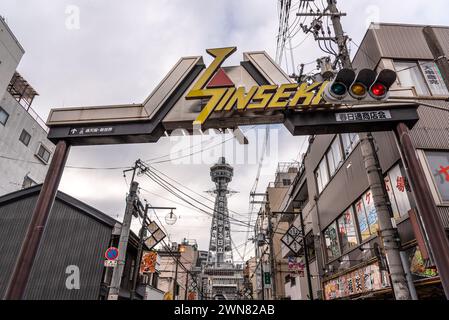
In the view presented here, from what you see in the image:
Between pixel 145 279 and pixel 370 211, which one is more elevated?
pixel 370 211

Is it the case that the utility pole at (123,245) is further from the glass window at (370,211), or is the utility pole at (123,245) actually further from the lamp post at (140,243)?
the glass window at (370,211)

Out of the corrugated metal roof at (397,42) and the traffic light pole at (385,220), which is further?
the corrugated metal roof at (397,42)

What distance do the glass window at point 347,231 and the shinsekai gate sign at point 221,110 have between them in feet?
27.4

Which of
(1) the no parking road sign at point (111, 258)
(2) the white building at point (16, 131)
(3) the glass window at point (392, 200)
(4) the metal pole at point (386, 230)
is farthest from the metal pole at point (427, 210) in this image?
(2) the white building at point (16, 131)

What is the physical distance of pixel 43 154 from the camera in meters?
31.1

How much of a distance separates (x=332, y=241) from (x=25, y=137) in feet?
103

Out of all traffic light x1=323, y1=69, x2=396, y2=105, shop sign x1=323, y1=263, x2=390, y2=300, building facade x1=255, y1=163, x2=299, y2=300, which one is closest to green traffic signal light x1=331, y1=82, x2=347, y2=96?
traffic light x1=323, y1=69, x2=396, y2=105

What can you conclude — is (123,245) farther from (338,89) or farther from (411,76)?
(411,76)

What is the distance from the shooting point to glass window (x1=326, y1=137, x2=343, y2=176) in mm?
15672

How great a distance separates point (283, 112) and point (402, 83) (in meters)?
7.40

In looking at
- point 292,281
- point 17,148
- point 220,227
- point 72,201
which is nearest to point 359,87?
point 72,201

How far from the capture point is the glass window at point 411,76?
36.8 ft

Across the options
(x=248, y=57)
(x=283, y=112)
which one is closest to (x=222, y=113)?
(x=283, y=112)
